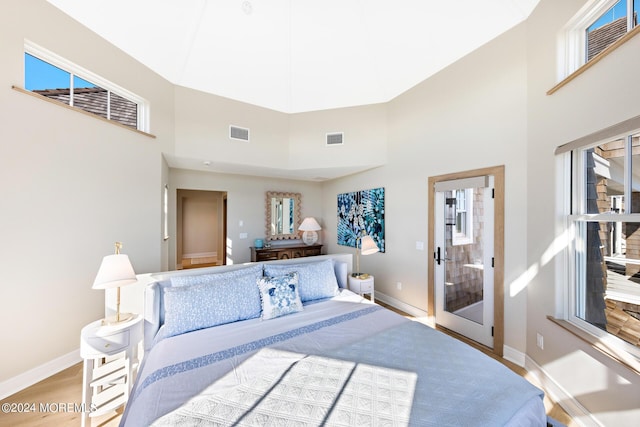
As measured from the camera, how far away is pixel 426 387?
127 cm

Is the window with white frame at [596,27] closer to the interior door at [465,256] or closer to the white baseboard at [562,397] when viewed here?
the interior door at [465,256]

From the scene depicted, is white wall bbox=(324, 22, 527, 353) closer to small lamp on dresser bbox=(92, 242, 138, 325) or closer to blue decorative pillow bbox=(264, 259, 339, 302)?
blue decorative pillow bbox=(264, 259, 339, 302)

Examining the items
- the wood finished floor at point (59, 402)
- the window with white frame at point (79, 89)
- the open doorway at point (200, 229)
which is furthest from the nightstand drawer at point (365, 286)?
the open doorway at point (200, 229)

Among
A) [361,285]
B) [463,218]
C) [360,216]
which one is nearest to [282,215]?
[360,216]

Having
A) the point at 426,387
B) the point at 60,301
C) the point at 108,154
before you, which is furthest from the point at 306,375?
the point at 108,154

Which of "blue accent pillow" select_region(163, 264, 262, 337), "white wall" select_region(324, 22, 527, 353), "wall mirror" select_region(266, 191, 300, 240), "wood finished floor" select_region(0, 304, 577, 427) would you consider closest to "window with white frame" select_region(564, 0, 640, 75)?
"white wall" select_region(324, 22, 527, 353)

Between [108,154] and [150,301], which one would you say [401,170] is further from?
[108,154]

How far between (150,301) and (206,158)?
7.64ft

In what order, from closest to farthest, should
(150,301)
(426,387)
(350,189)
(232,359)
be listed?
(426,387)
(232,359)
(150,301)
(350,189)

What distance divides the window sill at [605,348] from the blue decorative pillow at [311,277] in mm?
1949

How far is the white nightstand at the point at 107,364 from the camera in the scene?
1734 mm

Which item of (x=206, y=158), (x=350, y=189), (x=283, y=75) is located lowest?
(x=350, y=189)

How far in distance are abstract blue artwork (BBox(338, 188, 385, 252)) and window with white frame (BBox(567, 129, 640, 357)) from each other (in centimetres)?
243

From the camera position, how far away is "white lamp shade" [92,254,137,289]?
1812 mm
